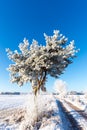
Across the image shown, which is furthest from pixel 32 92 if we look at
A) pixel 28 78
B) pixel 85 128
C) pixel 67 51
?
pixel 85 128

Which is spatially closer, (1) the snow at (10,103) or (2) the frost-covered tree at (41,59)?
(2) the frost-covered tree at (41,59)

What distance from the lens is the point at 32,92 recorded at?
18.5 metres

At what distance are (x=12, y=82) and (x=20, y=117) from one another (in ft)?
16.6

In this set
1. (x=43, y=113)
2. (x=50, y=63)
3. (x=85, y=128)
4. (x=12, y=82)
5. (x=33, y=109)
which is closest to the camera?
(x=85, y=128)

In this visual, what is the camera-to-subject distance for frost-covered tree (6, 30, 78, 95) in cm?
1703

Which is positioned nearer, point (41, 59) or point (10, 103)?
point (41, 59)

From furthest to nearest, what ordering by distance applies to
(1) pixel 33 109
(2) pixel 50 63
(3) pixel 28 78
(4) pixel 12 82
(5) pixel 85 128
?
(4) pixel 12 82, (3) pixel 28 78, (2) pixel 50 63, (1) pixel 33 109, (5) pixel 85 128

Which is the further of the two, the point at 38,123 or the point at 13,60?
the point at 13,60

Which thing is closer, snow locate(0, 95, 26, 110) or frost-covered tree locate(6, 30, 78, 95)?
frost-covered tree locate(6, 30, 78, 95)

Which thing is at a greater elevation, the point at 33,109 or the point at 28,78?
the point at 28,78

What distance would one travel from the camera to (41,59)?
1691 centimetres

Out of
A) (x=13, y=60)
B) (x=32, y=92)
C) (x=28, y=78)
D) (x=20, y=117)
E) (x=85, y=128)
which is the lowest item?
(x=85, y=128)

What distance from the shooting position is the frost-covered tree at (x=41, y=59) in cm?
1703

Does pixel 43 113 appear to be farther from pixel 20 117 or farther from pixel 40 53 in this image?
pixel 40 53
